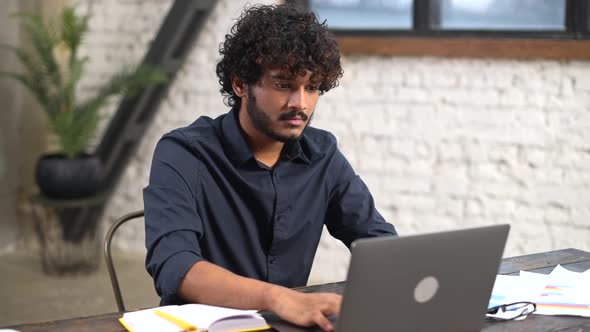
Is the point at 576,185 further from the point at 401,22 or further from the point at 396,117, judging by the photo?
the point at 401,22

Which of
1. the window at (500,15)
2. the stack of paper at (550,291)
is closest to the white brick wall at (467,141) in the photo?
the window at (500,15)

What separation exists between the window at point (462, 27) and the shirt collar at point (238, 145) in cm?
182

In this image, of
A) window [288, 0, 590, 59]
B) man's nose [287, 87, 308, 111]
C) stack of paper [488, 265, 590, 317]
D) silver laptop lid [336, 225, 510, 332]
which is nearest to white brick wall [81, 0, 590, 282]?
window [288, 0, 590, 59]

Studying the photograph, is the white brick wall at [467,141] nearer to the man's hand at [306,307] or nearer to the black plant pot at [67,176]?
the black plant pot at [67,176]

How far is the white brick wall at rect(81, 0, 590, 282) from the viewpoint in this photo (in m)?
3.47

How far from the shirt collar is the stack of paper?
54 cm

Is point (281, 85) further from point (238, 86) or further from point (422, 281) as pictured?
point (422, 281)

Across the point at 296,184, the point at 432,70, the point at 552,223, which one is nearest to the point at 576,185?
the point at 552,223

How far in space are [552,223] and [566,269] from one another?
1.56 meters

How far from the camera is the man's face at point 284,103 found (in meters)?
1.84

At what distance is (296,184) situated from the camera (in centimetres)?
199

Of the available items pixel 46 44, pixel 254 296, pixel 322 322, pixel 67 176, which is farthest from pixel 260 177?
pixel 46 44

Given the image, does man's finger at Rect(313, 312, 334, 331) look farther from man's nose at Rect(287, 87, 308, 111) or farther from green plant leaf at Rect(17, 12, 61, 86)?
green plant leaf at Rect(17, 12, 61, 86)

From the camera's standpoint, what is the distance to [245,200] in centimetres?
196
